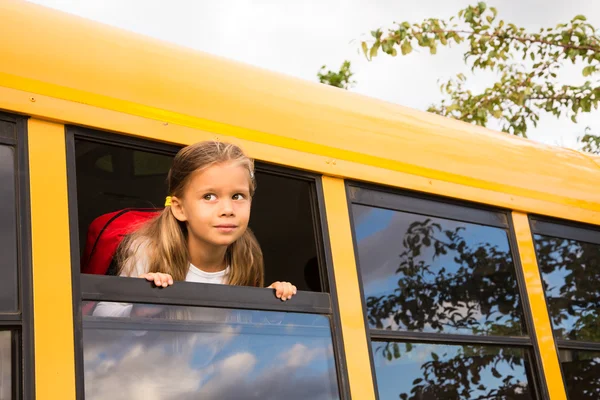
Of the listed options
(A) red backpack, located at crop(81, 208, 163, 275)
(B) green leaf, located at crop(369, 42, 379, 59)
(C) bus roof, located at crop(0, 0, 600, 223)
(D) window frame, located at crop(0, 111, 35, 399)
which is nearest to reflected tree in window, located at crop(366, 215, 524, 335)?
(C) bus roof, located at crop(0, 0, 600, 223)

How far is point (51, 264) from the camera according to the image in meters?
2.07

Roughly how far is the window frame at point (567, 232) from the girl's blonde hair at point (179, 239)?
1.37 meters

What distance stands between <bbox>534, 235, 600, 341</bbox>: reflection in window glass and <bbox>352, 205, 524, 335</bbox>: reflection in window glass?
21cm

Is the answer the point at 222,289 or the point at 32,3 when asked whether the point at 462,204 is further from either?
the point at 32,3

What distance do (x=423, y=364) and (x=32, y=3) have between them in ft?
5.52

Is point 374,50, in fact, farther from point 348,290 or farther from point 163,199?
point 348,290

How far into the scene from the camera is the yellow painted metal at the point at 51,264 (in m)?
1.97

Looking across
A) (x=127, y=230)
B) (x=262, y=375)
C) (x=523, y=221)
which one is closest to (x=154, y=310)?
(x=262, y=375)

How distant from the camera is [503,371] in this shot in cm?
318

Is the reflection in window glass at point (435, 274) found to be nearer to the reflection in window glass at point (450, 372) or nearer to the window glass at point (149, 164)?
the reflection in window glass at point (450, 372)

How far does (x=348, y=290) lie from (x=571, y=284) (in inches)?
53.9

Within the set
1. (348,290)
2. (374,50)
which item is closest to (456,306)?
(348,290)

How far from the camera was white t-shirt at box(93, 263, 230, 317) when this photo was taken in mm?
2162

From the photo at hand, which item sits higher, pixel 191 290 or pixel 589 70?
pixel 589 70
